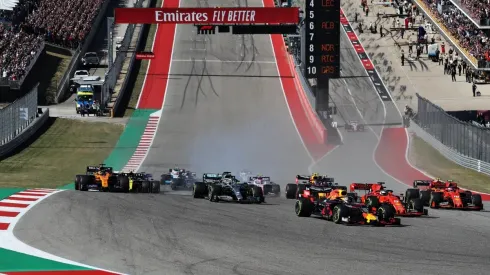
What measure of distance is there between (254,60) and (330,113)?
20855 mm

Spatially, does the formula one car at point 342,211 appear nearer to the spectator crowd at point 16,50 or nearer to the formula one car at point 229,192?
the formula one car at point 229,192

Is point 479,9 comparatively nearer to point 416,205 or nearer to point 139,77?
point 139,77

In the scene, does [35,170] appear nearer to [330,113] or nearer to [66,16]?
[330,113]

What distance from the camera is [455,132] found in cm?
5984

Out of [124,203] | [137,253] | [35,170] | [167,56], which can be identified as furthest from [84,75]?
[137,253]

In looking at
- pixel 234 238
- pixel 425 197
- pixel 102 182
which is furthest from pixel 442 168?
pixel 234 238

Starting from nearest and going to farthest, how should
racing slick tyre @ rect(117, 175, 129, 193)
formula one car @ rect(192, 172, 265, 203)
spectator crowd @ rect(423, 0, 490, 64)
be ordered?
formula one car @ rect(192, 172, 265, 203), racing slick tyre @ rect(117, 175, 129, 193), spectator crowd @ rect(423, 0, 490, 64)

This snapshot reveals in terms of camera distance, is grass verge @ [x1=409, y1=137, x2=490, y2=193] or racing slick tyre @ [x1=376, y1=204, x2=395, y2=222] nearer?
racing slick tyre @ [x1=376, y1=204, x2=395, y2=222]

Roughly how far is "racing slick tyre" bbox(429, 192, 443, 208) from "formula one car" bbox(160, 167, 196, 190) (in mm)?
11428

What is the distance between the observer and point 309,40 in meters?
66.4

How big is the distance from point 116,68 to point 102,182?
4653 centimetres

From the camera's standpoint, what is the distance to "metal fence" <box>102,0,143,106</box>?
77419 mm

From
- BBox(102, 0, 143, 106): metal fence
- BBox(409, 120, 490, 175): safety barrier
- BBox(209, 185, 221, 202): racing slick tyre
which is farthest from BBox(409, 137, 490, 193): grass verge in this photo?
BBox(102, 0, 143, 106): metal fence

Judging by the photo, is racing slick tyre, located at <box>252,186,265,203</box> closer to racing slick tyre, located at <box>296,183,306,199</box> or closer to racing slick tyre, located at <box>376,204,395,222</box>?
racing slick tyre, located at <box>296,183,306,199</box>
